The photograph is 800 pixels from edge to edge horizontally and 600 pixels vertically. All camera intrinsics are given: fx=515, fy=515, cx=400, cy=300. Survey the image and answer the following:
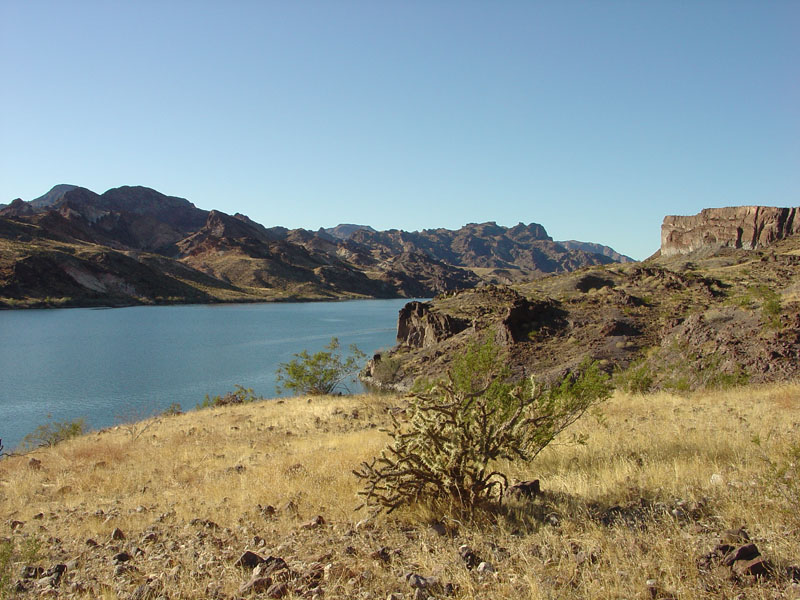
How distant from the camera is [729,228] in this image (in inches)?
2456

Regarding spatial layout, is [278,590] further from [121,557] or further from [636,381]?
[636,381]

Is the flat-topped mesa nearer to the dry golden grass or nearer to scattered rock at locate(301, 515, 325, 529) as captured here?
the dry golden grass

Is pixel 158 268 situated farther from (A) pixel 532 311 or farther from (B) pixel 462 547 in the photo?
(B) pixel 462 547

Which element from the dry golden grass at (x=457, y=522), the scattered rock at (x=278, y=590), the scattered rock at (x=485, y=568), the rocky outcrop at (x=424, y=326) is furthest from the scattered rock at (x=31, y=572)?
the rocky outcrop at (x=424, y=326)

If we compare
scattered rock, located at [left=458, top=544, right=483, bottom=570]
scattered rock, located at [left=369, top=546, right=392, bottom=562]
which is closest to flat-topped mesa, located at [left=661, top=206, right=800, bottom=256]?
scattered rock, located at [left=458, top=544, right=483, bottom=570]

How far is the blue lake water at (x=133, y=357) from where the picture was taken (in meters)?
31.1

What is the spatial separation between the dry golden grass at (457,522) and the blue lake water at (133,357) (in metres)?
18.4

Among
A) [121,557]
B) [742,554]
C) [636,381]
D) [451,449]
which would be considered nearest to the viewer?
[742,554]

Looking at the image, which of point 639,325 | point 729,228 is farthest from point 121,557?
point 729,228

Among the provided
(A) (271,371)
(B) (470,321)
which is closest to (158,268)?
(A) (271,371)

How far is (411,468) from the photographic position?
18.3 ft

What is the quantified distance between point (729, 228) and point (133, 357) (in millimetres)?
68246

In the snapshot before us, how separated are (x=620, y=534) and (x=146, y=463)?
10.7m

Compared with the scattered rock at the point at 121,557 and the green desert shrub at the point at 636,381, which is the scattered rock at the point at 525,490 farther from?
the green desert shrub at the point at 636,381
